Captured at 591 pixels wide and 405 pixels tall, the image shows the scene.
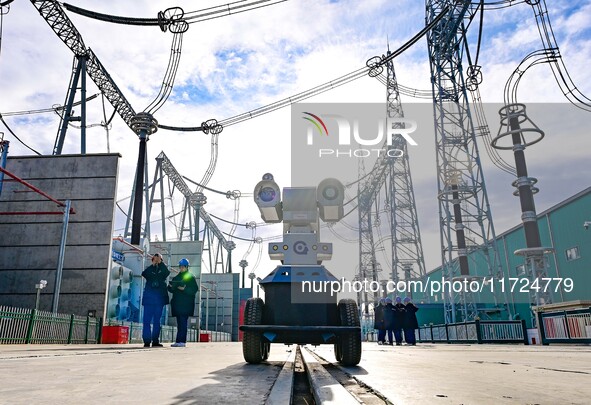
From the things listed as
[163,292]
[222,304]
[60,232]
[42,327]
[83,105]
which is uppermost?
[83,105]

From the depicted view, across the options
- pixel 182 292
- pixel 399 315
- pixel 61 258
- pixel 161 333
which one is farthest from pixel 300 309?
pixel 161 333

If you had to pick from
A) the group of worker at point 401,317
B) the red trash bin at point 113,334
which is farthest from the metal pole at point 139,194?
the group of worker at point 401,317

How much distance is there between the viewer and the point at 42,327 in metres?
11.9

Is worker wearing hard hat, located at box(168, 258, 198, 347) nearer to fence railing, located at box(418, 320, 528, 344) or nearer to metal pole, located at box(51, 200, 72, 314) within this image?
metal pole, located at box(51, 200, 72, 314)

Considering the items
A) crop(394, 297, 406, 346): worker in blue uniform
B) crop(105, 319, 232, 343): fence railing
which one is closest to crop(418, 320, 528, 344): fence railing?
crop(394, 297, 406, 346): worker in blue uniform

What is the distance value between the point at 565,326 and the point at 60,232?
19.4 m

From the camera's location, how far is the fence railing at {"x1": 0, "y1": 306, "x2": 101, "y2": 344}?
10867 mm

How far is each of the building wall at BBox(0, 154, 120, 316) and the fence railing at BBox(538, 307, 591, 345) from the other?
16.8m

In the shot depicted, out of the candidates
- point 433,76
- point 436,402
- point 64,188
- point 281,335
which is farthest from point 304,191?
point 433,76

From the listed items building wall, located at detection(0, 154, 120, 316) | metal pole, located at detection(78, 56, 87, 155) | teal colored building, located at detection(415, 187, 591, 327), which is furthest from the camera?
teal colored building, located at detection(415, 187, 591, 327)

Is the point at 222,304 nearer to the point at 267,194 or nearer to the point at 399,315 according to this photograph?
the point at 399,315

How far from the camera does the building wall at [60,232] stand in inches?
674

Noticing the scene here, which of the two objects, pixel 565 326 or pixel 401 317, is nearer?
pixel 565 326

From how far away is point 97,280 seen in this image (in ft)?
55.9
